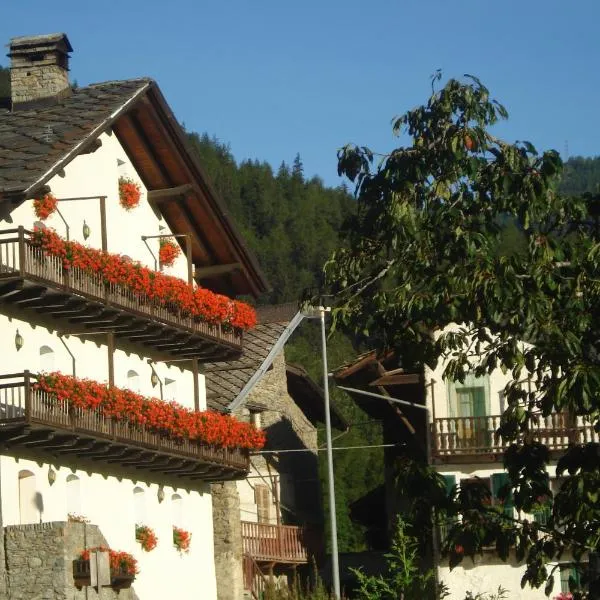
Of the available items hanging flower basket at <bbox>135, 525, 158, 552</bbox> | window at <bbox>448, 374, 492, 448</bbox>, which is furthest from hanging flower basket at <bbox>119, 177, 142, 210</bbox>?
window at <bbox>448, 374, 492, 448</bbox>

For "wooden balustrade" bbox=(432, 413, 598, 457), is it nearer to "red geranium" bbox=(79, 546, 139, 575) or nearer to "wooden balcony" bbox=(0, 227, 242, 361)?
"wooden balcony" bbox=(0, 227, 242, 361)

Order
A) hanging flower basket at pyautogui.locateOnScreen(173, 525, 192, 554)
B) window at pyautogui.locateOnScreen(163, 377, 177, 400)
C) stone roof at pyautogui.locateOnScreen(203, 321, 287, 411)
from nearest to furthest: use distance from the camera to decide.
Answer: hanging flower basket at pyautogui.locateOnScreen(173, 525, 192, 554)
window at pyautogui.locateOnScreen(163, 377, 177, 400)
stone roof at pyautogui.locateOnScreen(203, 321, 287, 411)

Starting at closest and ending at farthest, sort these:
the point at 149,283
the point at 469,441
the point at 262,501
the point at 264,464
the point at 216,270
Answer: the point at 149,283 → the point at 216,270 → the point at 469,441 → the point at 262,501 → the point at 264,464

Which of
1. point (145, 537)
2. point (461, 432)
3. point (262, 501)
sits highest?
point (461, 432)

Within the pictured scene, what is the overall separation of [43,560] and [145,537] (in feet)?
28.4

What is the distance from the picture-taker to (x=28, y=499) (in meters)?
33.0

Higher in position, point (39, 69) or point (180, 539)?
point (39, 69)

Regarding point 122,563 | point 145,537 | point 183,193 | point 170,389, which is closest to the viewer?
point 122,563

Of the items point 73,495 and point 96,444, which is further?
point 73,495

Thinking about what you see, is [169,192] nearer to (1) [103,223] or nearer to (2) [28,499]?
(1) [103,223]

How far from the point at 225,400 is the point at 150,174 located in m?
6.98

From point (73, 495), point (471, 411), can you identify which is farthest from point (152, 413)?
point (471, 411)

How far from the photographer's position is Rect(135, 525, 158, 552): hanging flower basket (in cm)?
3725

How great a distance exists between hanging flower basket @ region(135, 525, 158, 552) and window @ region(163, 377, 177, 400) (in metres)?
3.95
